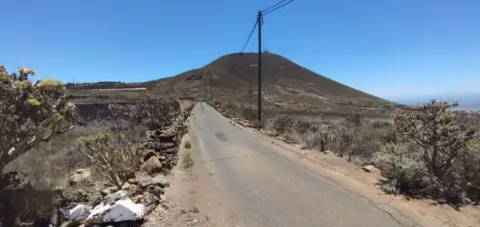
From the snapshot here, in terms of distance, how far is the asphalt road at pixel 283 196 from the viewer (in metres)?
6.42

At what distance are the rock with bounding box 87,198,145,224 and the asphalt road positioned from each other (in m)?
1.77

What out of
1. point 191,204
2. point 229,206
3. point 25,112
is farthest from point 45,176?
point 229,206

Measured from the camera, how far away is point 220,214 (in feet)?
22.5

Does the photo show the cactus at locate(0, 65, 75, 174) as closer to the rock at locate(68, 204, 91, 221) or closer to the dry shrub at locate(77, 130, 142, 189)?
the dry shrub at locate(77, 130, 142, 189)

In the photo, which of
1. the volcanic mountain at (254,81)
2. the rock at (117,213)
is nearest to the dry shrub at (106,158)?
the rock at (117,213)

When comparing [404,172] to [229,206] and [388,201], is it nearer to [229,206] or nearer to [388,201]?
[388,201]

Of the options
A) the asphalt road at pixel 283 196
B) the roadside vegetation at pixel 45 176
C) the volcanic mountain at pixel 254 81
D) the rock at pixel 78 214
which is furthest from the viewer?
the volcanic mountain at pixel 254 81

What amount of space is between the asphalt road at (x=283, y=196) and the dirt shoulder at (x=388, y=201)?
289 mm

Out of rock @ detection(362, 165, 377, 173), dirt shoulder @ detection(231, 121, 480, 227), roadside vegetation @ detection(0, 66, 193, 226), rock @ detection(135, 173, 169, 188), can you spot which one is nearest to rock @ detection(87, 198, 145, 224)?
roadside vegetation @ detection(0, 66, 193, 226)

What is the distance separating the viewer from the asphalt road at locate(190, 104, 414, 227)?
21.1 ft

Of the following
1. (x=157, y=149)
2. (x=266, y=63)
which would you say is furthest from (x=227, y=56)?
(x=157, y=149)

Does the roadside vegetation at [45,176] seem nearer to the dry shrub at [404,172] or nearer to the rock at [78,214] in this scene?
the rock at [78,214]

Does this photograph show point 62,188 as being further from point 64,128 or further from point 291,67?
point 291,67

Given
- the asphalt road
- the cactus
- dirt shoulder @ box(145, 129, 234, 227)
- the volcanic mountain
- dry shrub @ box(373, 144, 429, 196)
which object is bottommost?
dirt shoulder @ box(145, 129, 234, 227)
